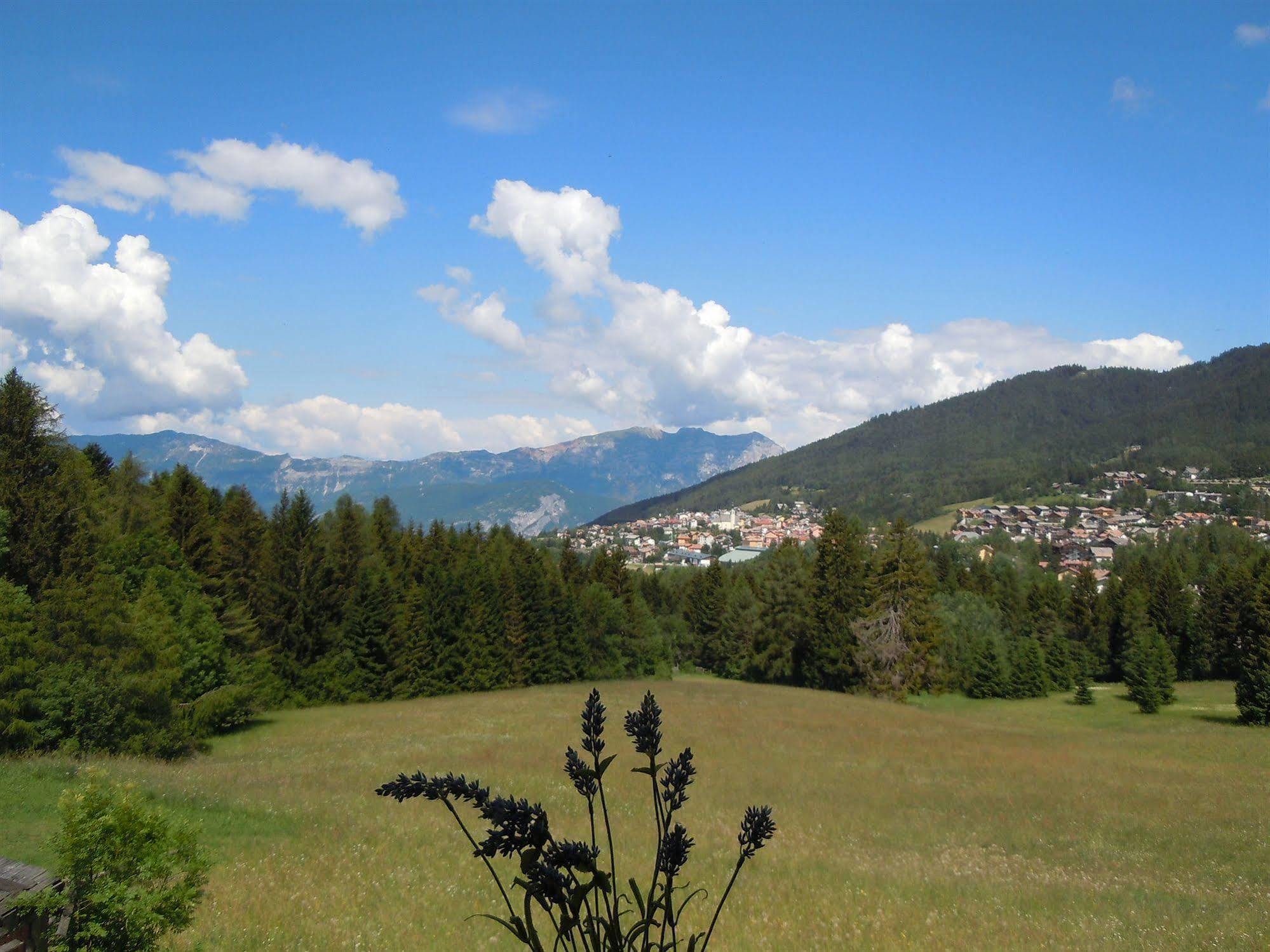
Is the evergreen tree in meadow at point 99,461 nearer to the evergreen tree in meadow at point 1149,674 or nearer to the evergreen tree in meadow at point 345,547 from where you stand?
the evergreen tree in meadow at point 345,547

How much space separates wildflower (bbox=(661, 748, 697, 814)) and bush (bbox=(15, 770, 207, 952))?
253 inches

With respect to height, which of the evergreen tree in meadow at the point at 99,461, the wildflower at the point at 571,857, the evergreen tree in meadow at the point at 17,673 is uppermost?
the evergreen tree in meadow at the point at 99,461

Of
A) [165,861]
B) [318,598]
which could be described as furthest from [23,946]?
[318,598]

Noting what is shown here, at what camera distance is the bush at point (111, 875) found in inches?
248

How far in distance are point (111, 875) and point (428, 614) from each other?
137 ft

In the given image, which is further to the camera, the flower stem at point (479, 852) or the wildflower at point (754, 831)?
the wildflower at point (754, 831)

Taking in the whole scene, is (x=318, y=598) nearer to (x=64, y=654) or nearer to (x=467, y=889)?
(x=64, y=654)

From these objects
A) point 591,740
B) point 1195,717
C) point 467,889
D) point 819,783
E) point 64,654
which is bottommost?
point 1195,717

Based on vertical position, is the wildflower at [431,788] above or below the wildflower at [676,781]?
above

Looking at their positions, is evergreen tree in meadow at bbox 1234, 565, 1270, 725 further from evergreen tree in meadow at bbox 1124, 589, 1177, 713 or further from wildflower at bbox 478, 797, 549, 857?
wildflower at bbox 478, 797, 549, 857

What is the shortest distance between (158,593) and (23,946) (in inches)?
931

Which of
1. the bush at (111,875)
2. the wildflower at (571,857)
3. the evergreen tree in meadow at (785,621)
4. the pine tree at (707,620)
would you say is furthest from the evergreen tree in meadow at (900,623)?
the wildflower at (571,857)

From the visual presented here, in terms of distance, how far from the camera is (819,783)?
2050 cm

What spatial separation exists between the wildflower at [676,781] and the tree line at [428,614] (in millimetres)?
22214
